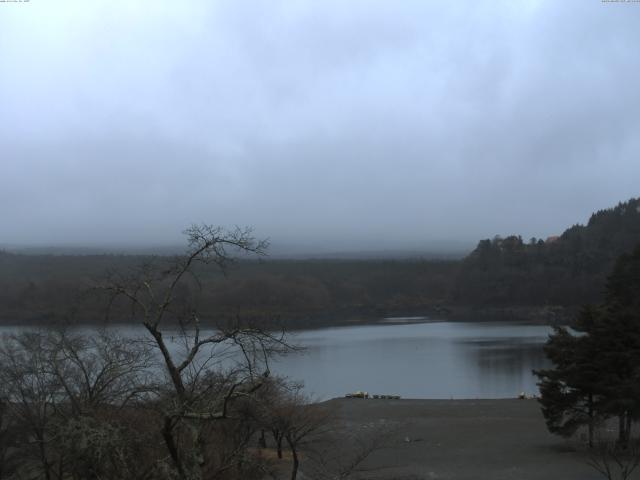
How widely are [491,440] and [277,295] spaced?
158 feet

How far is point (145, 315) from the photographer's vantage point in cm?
431

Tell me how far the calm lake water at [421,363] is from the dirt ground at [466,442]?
155 inches

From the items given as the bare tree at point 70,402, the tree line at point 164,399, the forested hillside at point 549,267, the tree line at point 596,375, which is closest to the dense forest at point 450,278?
the forested hillside at point 549,267

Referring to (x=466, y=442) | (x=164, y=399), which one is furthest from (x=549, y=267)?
(x=164, y=399)

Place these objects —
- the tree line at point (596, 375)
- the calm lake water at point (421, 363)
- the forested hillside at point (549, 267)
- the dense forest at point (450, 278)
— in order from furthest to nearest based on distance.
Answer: the forested hillside at point (549, 267), the dense forest at point (450, 278), the calm lake water at point (421, 363), the tree line at point (596, 375)

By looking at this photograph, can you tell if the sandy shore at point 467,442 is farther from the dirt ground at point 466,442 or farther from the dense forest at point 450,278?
the dense forest at point 450,278

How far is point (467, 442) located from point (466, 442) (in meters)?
0.03

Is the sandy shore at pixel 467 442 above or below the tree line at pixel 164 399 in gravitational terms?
below

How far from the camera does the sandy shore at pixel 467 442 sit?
566 inches

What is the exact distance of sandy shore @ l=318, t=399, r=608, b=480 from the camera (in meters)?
14.4

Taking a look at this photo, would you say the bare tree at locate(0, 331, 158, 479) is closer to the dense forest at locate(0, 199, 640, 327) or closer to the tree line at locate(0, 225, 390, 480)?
the tree line at locate(0, 225, 390, 480)

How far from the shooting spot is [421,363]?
127 feet

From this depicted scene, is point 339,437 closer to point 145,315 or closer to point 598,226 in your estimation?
point 145,315

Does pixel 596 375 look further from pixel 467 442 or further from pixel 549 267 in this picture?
pixel 549 267
